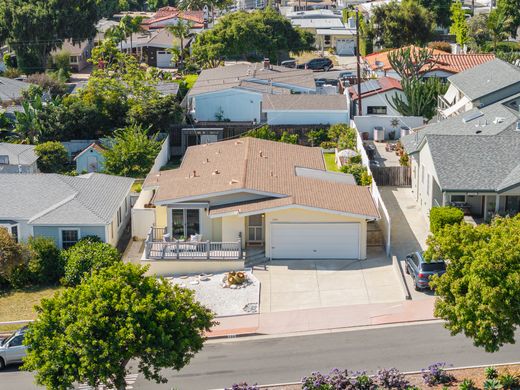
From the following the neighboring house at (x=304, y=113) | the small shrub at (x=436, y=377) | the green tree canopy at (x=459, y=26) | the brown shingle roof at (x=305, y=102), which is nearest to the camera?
the small shrub at (x=436, y=377)

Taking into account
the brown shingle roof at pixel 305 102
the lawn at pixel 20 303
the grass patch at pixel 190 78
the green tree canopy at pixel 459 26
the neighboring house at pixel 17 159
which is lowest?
the lawn at pixel 20 303

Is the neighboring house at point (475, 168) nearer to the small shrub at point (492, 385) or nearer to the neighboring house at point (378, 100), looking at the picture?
the small shrub at point (492, 385)

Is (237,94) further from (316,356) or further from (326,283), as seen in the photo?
(316,356)

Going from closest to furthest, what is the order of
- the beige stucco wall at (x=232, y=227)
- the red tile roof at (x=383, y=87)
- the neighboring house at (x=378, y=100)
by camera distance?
the beige stucco wall at (x=232, y=227)
the neighboring house at (x=378, y=100)
the red tile roof at (x=383, y=87)

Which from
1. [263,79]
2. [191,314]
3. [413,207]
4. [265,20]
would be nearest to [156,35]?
[265,20]

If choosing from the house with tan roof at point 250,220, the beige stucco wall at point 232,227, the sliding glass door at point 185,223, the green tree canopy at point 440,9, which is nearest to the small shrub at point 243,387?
the house with tan roof at point 250,220

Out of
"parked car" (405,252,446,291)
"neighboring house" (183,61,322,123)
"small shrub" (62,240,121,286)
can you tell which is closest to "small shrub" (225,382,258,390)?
"parked car" (405,252,446,291)

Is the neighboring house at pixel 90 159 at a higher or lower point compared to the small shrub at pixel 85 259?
higher

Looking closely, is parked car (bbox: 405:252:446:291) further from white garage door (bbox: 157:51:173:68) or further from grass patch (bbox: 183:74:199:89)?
white garage door (bbox: 157:51:173:68)
